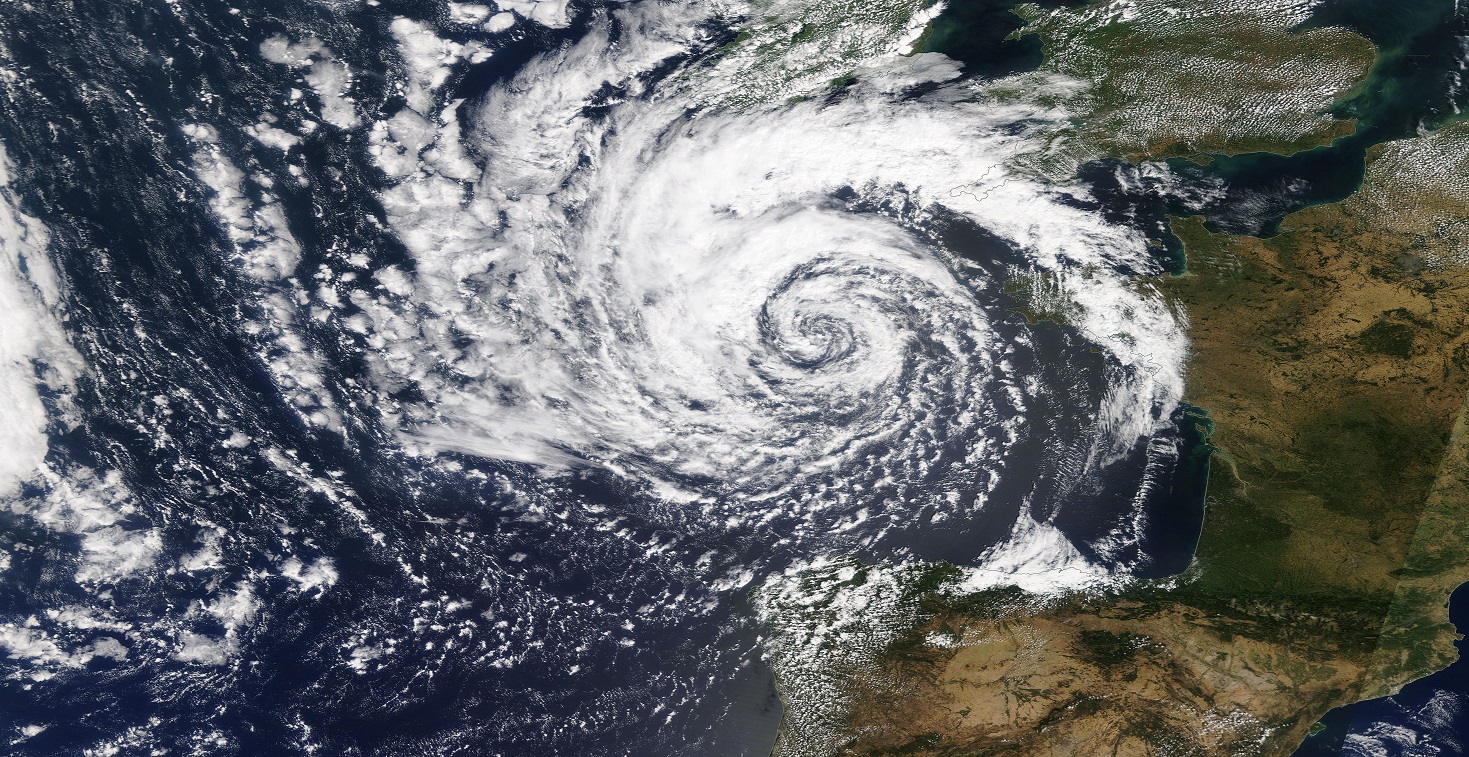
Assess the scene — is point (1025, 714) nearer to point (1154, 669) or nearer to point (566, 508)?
point (1154, 669)

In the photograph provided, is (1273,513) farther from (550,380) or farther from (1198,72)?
(550,380)

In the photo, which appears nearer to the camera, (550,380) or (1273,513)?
(1273,513)

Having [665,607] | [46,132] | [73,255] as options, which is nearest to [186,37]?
[46,132]

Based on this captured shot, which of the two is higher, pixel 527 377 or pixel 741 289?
pixel 741 289

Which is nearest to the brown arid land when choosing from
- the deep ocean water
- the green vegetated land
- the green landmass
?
the green vegetated land

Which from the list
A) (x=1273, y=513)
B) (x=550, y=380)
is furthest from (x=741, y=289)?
(x=1273, y=513)

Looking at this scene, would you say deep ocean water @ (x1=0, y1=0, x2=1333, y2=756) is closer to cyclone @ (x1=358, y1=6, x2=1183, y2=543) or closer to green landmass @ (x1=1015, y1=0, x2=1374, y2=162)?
cyclone @ (x1=358, y1=6, x2=1183, y2=543)

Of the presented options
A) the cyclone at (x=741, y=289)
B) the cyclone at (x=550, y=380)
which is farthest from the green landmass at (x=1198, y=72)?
the cyclone at (x=741, y=289)
